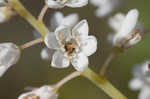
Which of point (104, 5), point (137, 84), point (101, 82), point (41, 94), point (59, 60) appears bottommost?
point (137, 84)

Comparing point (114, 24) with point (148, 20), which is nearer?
point (114, 24)

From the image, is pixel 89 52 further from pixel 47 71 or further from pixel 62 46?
pixel 47 71

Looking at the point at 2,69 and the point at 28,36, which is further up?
the point at 2,69

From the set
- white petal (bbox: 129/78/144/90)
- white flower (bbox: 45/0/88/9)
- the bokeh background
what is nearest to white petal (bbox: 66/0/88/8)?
white flower (bbox: 45/0/88/9)

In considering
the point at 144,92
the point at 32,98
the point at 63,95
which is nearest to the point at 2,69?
the point at 32,98

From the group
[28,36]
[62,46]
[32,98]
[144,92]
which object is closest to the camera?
[32,98]

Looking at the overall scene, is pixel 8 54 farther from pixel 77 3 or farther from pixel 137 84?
pixel 137 84

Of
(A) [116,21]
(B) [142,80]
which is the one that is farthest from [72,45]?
(B) [142,80]
